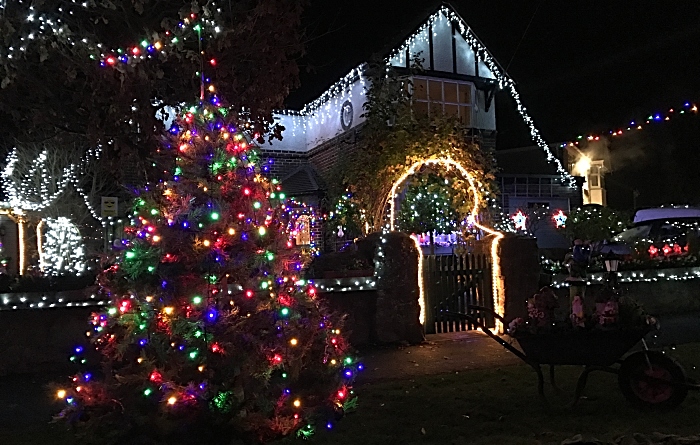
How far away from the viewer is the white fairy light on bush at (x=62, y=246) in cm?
1319

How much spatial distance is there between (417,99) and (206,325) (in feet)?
44.2

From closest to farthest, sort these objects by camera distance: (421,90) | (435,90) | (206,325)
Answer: (206,325), (421,90), (435,90)

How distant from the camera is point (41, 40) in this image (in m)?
7.44

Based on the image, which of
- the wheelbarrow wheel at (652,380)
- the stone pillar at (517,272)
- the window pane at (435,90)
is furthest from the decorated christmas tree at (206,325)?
the window pane at (435,90)

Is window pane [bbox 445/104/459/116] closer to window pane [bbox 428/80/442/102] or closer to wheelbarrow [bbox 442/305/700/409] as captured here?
window pane [bbox 428/80/442/102]

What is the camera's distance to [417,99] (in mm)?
16938

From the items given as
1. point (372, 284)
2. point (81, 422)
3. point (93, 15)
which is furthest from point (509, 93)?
point (81, 422)

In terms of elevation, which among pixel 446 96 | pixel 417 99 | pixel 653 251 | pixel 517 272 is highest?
pixel 446 96

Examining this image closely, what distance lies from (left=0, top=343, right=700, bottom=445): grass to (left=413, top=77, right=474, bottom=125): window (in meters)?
11.7

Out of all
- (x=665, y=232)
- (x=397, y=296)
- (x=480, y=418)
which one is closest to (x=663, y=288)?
(x=397, y=296)

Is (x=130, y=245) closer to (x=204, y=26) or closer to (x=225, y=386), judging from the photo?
(x=225, y=386)

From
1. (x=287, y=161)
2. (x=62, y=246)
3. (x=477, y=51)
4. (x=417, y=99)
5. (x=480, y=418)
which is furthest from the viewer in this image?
(x=287, y=161)

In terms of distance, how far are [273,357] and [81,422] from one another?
153 centimetres

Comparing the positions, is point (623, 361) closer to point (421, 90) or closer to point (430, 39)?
point (421, 90)
